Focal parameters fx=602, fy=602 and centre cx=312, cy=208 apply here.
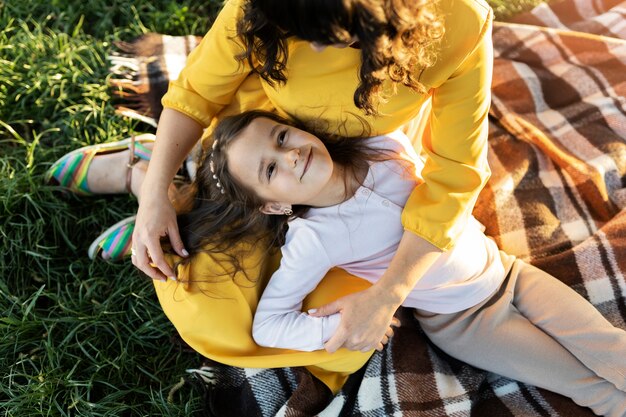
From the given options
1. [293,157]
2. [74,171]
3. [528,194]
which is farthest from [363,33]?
[74,171]

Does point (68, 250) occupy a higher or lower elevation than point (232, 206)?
lower

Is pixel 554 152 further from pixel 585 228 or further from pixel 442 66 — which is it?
pixel 442 66

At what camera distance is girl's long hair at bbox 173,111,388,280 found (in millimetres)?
1491

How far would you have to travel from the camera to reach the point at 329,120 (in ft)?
4.82

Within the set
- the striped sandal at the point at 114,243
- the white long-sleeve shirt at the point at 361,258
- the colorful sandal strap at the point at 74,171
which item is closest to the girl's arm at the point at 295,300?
the white long-sleeve shirt at the point at 361,258

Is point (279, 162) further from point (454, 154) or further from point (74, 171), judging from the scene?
point (74, 171)

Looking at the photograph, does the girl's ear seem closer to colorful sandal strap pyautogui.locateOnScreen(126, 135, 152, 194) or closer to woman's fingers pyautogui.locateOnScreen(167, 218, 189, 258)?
woman's fingers pyautogui.locateOnScreen(167, 218, 189, 258)

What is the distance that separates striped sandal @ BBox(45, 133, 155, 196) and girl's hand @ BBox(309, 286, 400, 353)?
34.1 inches

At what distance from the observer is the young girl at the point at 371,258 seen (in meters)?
1.44

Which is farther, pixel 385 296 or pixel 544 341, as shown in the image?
pixel 544 341

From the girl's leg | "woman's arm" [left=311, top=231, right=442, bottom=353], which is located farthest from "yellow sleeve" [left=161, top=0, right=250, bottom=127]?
the girl's leg

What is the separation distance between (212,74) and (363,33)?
586 millimetres

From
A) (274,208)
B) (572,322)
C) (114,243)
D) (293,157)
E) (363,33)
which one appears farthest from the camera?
(114,243)

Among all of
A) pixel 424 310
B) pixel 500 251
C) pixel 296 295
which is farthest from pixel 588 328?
pixel 296 295
